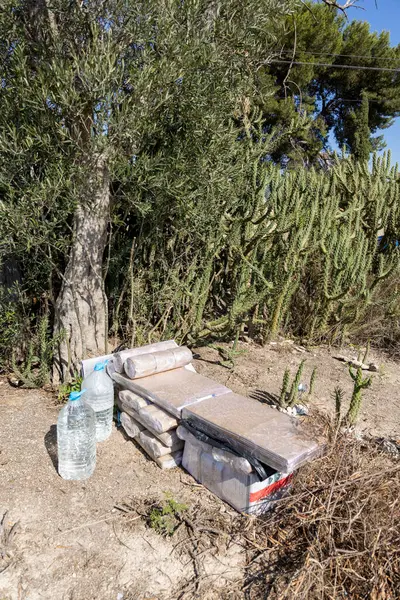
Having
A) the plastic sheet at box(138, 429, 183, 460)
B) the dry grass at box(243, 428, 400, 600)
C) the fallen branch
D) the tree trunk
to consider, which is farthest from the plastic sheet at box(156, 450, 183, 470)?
the fallen branch

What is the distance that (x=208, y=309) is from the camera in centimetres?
553

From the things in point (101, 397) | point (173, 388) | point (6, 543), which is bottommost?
point (6, 543)

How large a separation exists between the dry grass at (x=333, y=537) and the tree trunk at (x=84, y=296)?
2.29 metres

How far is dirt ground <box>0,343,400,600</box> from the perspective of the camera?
6.89 feet

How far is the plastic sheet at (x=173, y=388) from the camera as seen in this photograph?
297 centimetres

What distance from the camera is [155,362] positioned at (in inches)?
133

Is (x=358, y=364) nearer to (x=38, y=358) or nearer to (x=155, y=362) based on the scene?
(x=155, y=362)

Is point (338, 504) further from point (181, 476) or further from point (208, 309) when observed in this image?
point (208, 309)

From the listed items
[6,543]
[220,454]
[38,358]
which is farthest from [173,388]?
[38,358]

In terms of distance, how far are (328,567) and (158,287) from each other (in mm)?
3045

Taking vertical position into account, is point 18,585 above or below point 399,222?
below

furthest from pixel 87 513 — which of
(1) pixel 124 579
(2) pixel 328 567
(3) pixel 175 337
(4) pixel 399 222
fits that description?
(4) pixel 399 222

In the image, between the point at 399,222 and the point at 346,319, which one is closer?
the point at 346,319

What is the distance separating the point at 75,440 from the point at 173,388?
743mm
